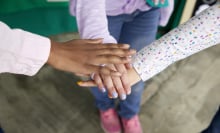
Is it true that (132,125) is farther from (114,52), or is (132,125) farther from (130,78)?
(114,52)

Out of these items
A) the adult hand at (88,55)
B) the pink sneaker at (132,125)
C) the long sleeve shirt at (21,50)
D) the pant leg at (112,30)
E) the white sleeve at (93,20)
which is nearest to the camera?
the long sleeve shirt at (21,50)

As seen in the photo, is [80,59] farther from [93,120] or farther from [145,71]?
[93,120]

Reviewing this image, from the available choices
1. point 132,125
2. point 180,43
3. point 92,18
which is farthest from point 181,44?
point 132,125

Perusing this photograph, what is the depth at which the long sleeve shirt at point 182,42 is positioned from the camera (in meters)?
0.86

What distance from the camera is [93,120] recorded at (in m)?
1.48

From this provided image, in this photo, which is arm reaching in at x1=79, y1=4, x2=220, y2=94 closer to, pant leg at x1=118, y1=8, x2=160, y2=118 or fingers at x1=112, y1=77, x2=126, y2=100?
fingers at x1=112, y1=77, x2=126, y2=100

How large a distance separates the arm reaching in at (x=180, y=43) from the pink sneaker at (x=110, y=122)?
511mm

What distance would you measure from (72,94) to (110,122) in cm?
28

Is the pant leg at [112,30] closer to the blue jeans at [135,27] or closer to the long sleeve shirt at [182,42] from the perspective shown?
the blue jeans at [135,27]

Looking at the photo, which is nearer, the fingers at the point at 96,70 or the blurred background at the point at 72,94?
the fingers at the point at 96,70

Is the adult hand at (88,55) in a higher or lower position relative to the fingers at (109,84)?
higher

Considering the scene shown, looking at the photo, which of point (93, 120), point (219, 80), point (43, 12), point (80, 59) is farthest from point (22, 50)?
point (219, 80)

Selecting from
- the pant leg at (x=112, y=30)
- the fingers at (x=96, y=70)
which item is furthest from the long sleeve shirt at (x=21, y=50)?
the pant leg at (x=112, y=30)

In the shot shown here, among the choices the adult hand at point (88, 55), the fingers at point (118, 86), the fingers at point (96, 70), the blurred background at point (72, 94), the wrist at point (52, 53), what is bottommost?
the blurred background at point (72, 94)
